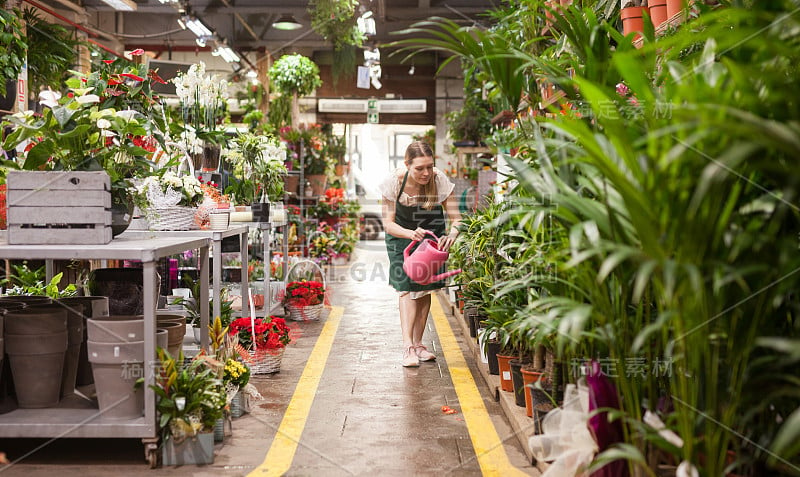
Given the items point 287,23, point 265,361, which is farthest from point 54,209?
point 287,23

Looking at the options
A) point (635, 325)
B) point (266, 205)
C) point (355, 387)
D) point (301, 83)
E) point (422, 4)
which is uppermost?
point (422, 4)

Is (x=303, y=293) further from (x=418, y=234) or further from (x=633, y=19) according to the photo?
Result: (x=633, y=19)

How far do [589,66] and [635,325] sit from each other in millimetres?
799

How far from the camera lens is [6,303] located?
122 inches

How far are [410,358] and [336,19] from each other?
634 centimetres

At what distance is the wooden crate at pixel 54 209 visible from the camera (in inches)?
106

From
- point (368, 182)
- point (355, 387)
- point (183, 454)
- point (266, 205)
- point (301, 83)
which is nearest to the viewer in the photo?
point (183, 454)

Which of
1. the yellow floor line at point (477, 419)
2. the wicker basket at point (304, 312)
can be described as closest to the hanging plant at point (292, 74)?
the wicker basket at point (304, 312)

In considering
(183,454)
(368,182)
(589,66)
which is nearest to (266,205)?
(183,454)

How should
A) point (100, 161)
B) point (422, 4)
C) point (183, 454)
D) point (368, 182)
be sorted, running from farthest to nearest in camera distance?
1. point (368, 182)
2. point (422, 4)
3. point (100, 161)
4. point (183, 454)

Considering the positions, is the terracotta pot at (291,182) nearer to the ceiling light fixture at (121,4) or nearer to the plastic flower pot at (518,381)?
the ceiling light fixture at (121,4)

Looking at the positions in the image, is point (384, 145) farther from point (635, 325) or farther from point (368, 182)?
point (635, 325)

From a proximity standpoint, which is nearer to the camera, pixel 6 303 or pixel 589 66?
pixel 589 66

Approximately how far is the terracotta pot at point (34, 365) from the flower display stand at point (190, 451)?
54 cm
